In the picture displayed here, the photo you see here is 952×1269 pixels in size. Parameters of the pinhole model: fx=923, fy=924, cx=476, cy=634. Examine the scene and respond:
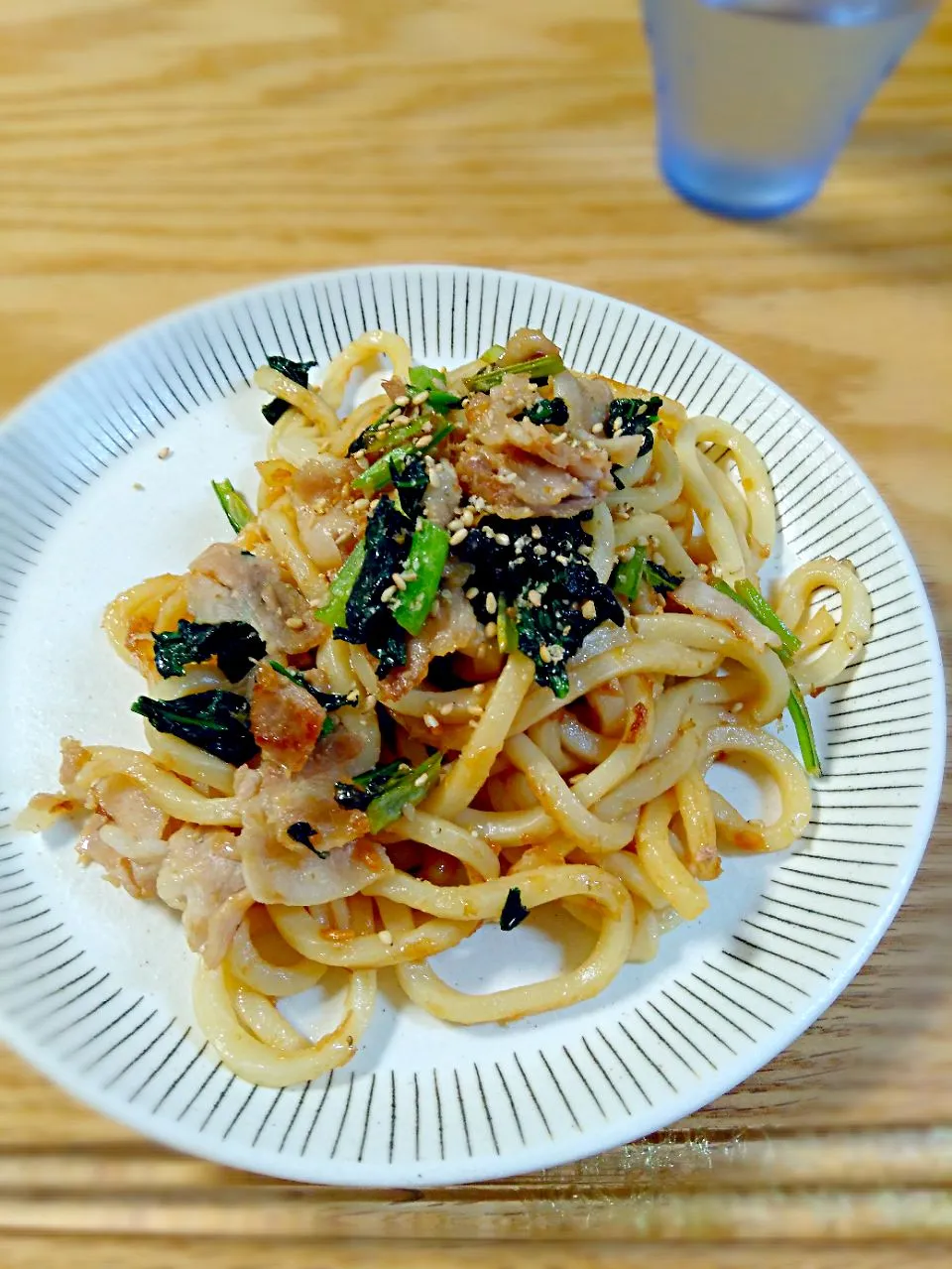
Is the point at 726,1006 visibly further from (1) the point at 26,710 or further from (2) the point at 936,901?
(1) the point at 26,710

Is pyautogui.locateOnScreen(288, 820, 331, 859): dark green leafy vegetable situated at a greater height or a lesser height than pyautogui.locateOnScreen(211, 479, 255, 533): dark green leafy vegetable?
lesser

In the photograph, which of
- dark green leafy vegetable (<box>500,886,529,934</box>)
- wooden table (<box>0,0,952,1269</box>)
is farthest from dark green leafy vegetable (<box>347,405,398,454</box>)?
wooden table (<box>0,0,952,1269</box>)

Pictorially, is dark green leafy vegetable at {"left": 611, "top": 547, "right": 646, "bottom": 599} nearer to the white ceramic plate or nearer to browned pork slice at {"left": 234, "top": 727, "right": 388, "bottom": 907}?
the white ceramic plate

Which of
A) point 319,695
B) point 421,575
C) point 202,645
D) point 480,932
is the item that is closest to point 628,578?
point 421,575

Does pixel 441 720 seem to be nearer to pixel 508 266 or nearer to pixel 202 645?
pixel 202 645

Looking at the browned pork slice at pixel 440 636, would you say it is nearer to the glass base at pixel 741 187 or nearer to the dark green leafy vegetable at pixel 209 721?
the dark green leafy vegetable at pixel 209 721
